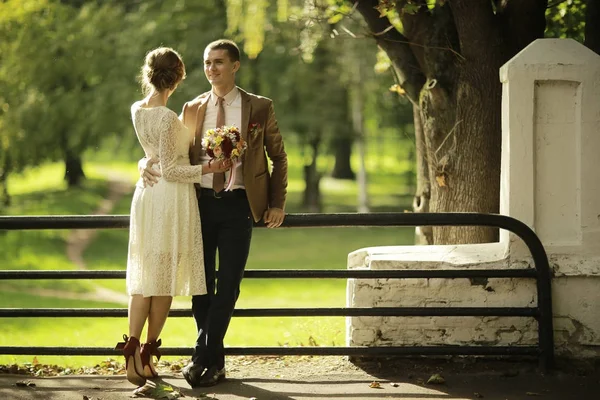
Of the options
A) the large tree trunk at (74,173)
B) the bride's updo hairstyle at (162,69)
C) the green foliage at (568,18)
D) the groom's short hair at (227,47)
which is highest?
the green foliage at (568,18)

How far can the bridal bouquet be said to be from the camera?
603 cm

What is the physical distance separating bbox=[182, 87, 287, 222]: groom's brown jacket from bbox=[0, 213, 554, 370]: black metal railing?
30 centimetres

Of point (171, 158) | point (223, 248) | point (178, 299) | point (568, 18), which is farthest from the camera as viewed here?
point (178, 299)

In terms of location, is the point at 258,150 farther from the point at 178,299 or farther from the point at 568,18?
the point at 178,299

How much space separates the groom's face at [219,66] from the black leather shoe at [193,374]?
1.77 meters

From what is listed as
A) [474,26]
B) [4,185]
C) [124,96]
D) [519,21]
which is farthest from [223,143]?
[4,185]

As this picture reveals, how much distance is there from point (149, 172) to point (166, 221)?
1.04 ft

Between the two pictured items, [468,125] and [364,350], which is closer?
[364,350]

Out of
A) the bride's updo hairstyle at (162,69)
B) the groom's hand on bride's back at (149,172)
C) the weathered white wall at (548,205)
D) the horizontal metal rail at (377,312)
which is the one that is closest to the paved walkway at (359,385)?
the weathered white wall at (548,205)

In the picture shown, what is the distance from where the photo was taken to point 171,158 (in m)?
6.14

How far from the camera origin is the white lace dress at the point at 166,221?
6.16m

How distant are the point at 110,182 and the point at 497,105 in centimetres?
3907

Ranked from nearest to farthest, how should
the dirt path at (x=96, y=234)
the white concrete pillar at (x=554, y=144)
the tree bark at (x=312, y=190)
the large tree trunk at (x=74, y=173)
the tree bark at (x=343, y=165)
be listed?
the white concrete pillar at (x=554, y=144), the dirt path at (x=96, y=234), the tree bark at (x=312, y=190), the large tree trunk at (x=74, y=173), the tree bark at (x=343, y=165)

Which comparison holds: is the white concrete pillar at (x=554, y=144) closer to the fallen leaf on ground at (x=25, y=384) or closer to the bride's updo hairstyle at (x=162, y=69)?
the bride's updo hairstyle at (x=162, y=69)
